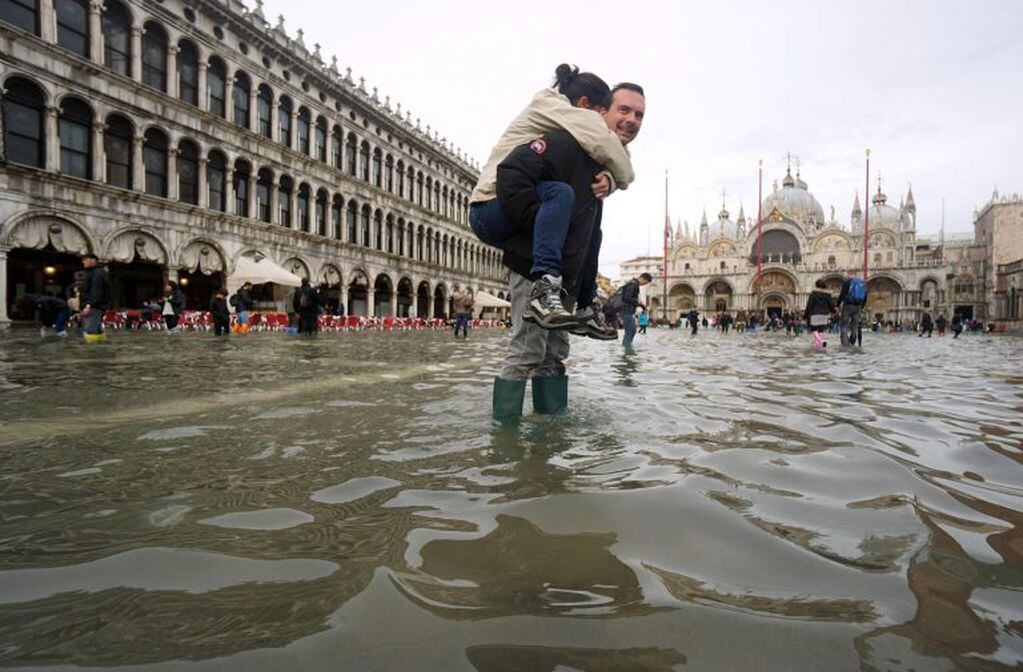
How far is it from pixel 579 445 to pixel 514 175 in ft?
4.49

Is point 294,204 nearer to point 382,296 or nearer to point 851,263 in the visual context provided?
point 382,296

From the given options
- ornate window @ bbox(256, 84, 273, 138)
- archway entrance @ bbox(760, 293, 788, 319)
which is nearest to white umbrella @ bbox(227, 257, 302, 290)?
ornate window @ bbox(256, 84, 273, 138)

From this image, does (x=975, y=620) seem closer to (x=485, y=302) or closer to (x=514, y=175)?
(x=514, y=175)

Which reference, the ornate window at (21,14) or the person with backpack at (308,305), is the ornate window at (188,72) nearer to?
the ornate window at (21,14)

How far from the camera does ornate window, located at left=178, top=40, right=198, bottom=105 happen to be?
66.2 feet

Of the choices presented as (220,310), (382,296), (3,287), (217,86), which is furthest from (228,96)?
(382,296)

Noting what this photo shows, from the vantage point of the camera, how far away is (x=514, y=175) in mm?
2598

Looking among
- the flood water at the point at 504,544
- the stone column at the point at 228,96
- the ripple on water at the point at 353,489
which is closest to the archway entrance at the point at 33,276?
the stone column at the point at 228,96

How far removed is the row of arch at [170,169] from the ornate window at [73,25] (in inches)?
72.8

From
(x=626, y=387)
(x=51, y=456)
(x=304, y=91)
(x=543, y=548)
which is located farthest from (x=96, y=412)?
(x=304, y=91)

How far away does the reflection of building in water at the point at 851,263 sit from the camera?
59.7 m

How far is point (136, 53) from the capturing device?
1820cm

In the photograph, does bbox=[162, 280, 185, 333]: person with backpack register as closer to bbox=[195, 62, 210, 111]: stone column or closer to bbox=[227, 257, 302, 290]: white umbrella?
bbox=[227, 257, 302, 290]: white umbrella

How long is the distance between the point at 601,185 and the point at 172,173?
21.8 meters
